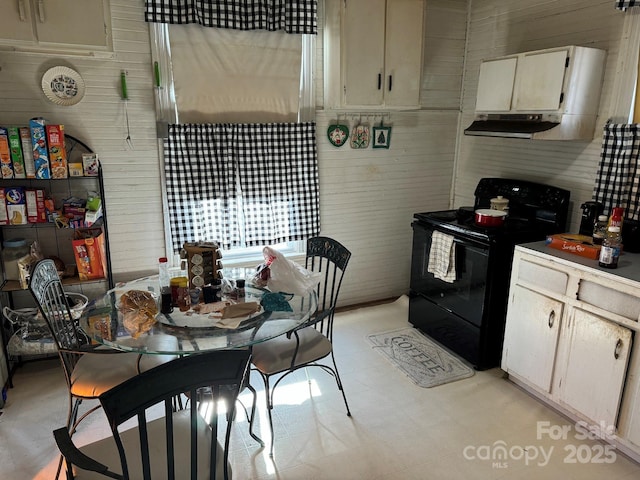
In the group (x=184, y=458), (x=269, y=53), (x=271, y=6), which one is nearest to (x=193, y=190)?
(x=269, y=53)

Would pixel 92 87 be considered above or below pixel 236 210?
above

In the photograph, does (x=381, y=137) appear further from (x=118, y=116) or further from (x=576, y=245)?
(x=118, y=116)

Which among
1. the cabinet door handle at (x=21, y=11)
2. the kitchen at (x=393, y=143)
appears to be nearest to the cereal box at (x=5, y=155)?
the kitchen at (x=393, y=143)

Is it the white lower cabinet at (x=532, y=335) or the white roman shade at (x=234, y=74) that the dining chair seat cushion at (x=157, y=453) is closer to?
the white lower cabinet at (x=532, y=335)

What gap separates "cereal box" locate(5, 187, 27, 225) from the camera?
8.99 ft

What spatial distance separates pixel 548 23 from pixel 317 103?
1769 millimetres

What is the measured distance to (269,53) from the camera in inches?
131

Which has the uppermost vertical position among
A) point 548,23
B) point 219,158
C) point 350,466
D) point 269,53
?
point 548,23

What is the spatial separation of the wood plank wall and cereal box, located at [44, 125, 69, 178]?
3213 millimetres

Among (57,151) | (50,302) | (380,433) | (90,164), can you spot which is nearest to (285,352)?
(380,433)

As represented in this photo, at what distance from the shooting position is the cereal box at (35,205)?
279 centimetres

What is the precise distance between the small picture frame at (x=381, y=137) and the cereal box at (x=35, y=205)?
2.51 metres

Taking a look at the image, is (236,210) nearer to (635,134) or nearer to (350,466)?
(350,466)

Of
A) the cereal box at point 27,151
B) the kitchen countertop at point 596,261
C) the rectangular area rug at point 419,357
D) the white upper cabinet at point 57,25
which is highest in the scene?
the white upper cabinet at point 57,25
